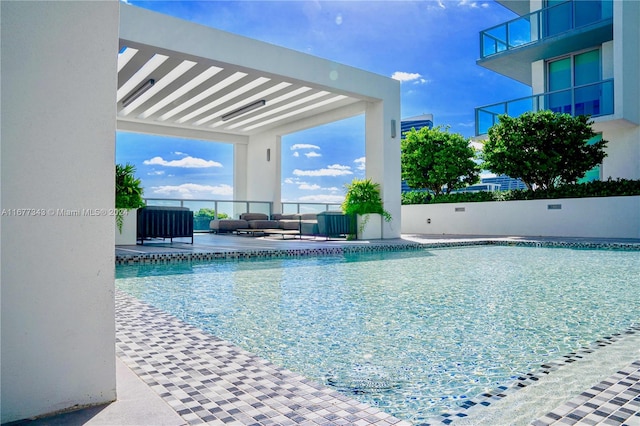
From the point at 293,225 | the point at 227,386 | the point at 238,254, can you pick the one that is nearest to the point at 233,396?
the point at 227,386

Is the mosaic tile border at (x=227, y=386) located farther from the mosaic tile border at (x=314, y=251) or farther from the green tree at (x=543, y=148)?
the green tree at (x=543, y=148)

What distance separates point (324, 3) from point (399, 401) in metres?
13.7

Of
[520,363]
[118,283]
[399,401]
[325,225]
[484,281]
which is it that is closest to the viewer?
[399,401]

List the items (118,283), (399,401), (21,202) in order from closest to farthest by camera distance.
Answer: (21,202) → (399,401) → (118,283)

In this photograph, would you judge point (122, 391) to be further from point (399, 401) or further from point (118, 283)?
point (118, 283)

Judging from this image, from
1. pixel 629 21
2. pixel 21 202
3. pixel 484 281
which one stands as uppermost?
pixel 629 21

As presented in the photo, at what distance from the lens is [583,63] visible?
13.7 m

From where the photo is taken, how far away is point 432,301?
3791 millimetres

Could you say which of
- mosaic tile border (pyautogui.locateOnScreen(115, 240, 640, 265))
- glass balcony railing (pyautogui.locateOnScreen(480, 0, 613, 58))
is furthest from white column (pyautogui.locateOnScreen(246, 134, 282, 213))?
glass balcony railing (pyautogui.locateOnScreen(480, 0, 613, 58))

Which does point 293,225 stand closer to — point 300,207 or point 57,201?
point 300,207

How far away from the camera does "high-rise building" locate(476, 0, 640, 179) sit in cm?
1209

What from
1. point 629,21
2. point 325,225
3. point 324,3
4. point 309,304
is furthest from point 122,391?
point 629,21

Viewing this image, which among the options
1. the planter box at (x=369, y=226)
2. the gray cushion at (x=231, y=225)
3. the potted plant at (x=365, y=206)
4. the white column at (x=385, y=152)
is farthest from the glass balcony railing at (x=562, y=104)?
the gray cushion at (x=231, y=225)

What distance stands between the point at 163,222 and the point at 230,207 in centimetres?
628
